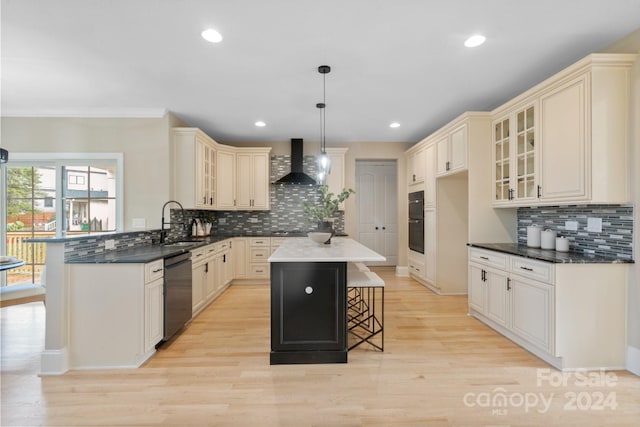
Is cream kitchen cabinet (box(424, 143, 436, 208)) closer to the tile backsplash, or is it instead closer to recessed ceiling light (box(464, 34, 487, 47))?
the tile backsplash

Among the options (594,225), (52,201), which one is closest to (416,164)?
(594,225)

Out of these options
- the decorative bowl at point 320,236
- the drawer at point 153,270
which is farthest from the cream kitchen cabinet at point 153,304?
the decorative bowl at point 320,236

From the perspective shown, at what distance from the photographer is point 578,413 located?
1867 mm

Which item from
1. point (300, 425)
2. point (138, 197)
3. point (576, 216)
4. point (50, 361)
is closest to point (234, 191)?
point (138, 197)

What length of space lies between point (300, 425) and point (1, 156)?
11.4ft

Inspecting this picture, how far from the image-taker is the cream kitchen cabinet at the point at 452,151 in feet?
12.4

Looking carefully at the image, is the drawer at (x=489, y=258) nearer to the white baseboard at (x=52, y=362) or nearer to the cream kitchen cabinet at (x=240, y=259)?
the cream kitchen cabinet at (x=240, y=259)

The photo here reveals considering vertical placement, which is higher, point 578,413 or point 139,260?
point 139,260

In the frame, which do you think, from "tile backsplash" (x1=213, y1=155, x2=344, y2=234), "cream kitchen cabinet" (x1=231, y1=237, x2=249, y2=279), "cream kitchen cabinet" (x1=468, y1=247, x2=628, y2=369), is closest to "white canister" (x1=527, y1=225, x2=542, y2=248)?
"cream kitchen cabinet" (x1=468, y1=247, x2=628, y2=369)

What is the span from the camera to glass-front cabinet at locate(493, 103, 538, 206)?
9.58 ft

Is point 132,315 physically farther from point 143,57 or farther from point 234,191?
point 234,191

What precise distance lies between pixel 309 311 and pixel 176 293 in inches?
56.0

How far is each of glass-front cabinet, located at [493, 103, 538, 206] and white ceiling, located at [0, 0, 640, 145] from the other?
1.37 ft

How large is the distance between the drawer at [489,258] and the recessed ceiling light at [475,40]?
194 centimetres
